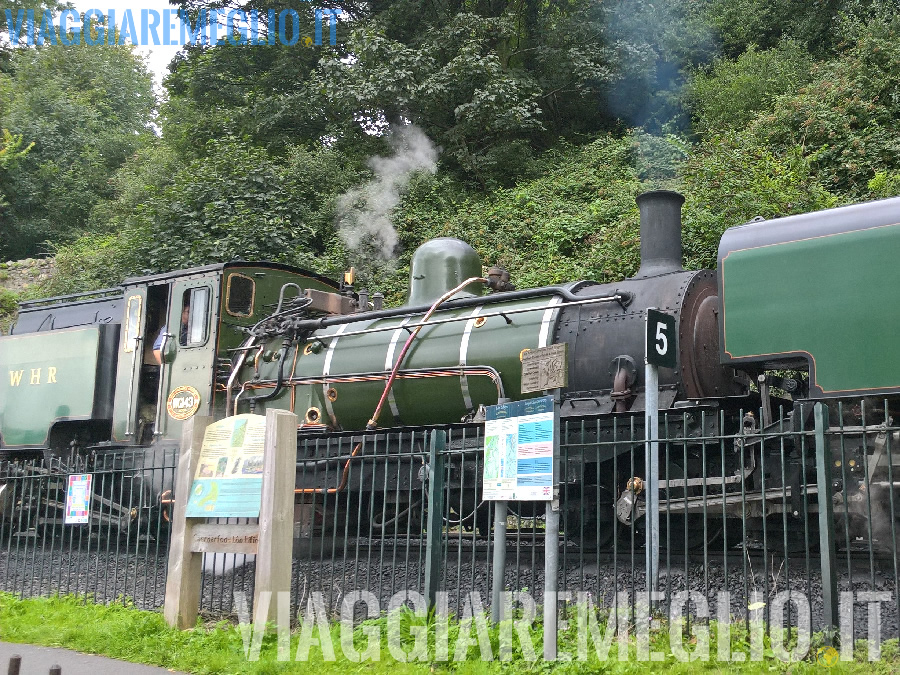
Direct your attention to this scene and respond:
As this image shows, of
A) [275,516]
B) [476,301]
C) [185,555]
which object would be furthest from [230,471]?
[476,301]

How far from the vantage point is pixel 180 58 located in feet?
78.8

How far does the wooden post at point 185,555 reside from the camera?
6012mm

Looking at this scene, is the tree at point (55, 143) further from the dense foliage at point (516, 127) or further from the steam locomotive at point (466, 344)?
the steam locomotive at point (466, 344)

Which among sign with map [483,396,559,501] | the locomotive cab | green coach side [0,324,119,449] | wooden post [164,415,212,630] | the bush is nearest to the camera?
sign with map [483,396,559,501]

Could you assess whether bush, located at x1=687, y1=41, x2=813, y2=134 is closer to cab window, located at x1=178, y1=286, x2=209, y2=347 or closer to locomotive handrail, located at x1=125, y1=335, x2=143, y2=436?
cab window, located at x1=178, y1=286, x2=209, y2=347

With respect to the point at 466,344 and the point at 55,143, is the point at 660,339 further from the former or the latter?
the point at 55,143

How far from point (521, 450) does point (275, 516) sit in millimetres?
1804

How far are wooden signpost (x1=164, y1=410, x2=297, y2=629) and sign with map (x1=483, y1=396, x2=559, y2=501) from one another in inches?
56.0

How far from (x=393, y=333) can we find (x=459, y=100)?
11.4 meters

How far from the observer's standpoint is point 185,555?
6094 mm

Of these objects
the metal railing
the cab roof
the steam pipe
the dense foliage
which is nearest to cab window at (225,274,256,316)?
the cab roof

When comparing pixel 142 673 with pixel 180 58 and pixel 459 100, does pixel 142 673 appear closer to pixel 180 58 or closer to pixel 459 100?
pixel 459 100

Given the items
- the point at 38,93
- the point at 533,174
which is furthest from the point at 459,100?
the point at 38,93

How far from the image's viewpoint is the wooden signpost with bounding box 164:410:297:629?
5.59 m
